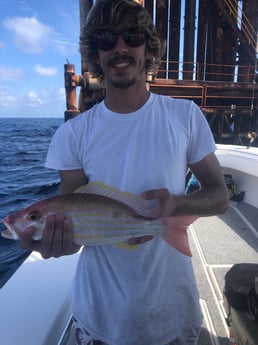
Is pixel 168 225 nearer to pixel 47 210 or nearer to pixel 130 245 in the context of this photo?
pixel 130 245

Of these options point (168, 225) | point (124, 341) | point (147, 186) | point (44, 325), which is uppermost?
point (147, 186)

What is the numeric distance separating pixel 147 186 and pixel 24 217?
615mm

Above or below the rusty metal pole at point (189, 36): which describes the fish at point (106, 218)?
below

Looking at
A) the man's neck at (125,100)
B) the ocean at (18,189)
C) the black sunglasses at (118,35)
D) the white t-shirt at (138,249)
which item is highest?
the black sunglasses at (118,35)

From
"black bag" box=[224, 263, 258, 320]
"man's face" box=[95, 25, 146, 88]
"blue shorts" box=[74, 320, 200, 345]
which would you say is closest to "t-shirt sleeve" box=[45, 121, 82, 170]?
"man's face" box=[95, 25, 146, 88]

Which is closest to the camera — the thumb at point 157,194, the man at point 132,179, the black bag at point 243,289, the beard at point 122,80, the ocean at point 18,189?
the thumb at point 157,194

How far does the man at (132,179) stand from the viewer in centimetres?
152

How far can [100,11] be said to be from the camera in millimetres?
1751

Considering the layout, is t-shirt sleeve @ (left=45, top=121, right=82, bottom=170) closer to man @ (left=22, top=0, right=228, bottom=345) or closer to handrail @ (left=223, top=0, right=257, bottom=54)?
man @ (left=22, top=0, right=228, bottom=345)

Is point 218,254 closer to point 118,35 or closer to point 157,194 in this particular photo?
point 157,194

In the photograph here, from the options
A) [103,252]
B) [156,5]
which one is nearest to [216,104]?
[156,5]

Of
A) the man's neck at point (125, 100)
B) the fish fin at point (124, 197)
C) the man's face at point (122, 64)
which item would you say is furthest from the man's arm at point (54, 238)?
the man's face at point (122, 64)

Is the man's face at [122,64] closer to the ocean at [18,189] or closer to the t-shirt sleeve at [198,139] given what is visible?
the t-shirt sleeve at [198,139]

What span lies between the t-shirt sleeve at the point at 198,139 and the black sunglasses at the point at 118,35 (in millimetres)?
498
